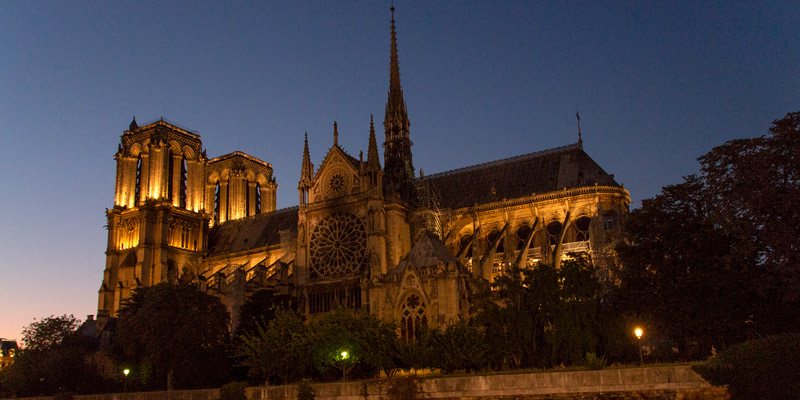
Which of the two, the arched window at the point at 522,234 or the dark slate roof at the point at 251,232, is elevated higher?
the dark slate roof at the point at 251,232

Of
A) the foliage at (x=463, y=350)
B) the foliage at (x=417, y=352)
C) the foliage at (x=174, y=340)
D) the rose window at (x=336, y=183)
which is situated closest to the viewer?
the foliage at (x=463, y=350)

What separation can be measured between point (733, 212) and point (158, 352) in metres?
28.0

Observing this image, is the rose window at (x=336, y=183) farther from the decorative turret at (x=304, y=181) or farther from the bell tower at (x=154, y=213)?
the bell tower at (x=154, y=213)

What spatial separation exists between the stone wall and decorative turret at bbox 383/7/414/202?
1159 inches

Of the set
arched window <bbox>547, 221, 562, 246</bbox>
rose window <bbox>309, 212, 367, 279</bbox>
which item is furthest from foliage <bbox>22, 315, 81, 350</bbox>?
arched window <bbox>547, 221, 562, 246</bbox>

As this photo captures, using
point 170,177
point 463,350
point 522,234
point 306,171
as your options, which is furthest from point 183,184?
point 463,350

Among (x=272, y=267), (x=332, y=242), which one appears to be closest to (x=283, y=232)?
(x=272, y=267)

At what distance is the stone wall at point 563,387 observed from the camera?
2084 cm

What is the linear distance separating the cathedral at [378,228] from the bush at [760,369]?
13707 millimetres

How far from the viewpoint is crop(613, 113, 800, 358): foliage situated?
24.8 metres

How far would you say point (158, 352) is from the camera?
123 ft

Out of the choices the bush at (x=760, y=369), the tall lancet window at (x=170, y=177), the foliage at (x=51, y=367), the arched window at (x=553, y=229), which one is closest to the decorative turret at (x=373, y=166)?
the arched window at (x=553, y=229)

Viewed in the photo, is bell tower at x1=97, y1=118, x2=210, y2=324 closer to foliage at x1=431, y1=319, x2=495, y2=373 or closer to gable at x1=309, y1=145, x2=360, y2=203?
gable at x1=309, y1=145, x2=360, y2=203

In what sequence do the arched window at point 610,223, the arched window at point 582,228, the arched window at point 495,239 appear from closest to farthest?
the arched window at point 610,223, the arched window at point 582,228, the arched window at point 495,239
